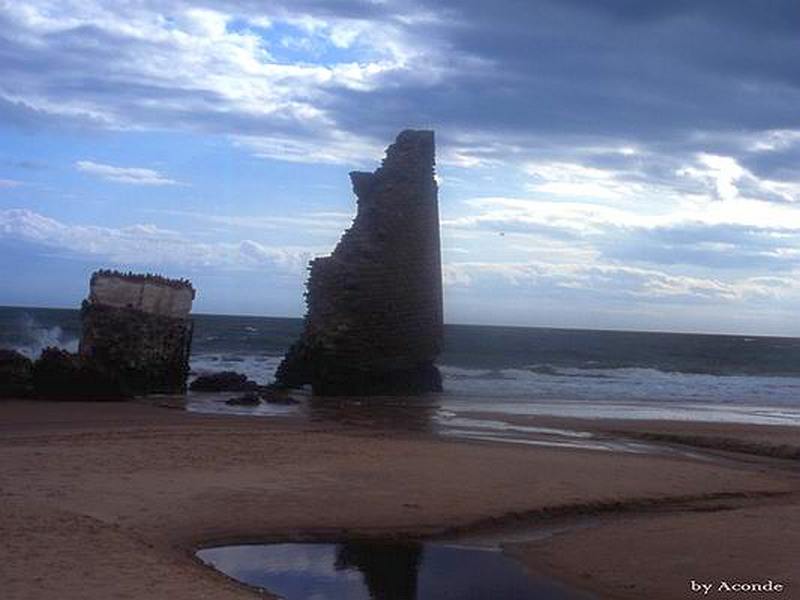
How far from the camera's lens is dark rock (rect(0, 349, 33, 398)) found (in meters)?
23.6

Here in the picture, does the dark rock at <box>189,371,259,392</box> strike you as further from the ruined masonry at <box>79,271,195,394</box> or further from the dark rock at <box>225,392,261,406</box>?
the dark rock at <box>225,392,261,406</box>

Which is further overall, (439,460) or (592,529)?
(439,460)

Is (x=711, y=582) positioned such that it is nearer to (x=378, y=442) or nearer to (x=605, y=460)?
(x=605, y=460)

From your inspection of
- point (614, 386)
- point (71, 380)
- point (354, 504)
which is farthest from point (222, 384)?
point (354, 504)

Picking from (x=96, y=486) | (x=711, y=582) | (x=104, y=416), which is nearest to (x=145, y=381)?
(x=104, y=416)

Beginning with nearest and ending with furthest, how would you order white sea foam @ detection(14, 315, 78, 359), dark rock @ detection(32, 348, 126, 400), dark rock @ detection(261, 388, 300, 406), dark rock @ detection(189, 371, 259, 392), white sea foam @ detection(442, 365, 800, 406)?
dark rock @ detection(32, 348, 126, 400) → dark rock @ detection(261, 388, 300, 406) → dark rock @ detection(189, 371, 259, 392) → white sea foam @ detection(442, 365, 800, 406) → white sea foam @ detection(14, 315, 78, 359)

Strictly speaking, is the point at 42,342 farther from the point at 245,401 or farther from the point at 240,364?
the point at 245,401

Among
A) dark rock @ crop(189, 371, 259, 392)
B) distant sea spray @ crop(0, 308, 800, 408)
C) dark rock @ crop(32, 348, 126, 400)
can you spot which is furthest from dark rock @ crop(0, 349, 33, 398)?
distant sea spray @ crop(0, 308, 800, 408)

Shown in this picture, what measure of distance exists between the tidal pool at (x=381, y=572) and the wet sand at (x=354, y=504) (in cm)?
28

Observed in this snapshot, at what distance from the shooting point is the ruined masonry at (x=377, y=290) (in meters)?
30.5

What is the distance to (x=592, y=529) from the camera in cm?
1128

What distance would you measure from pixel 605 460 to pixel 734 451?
4.43 m

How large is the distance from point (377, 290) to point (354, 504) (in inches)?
759

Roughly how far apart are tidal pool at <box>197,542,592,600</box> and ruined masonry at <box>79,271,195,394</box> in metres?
Result: 17.5
